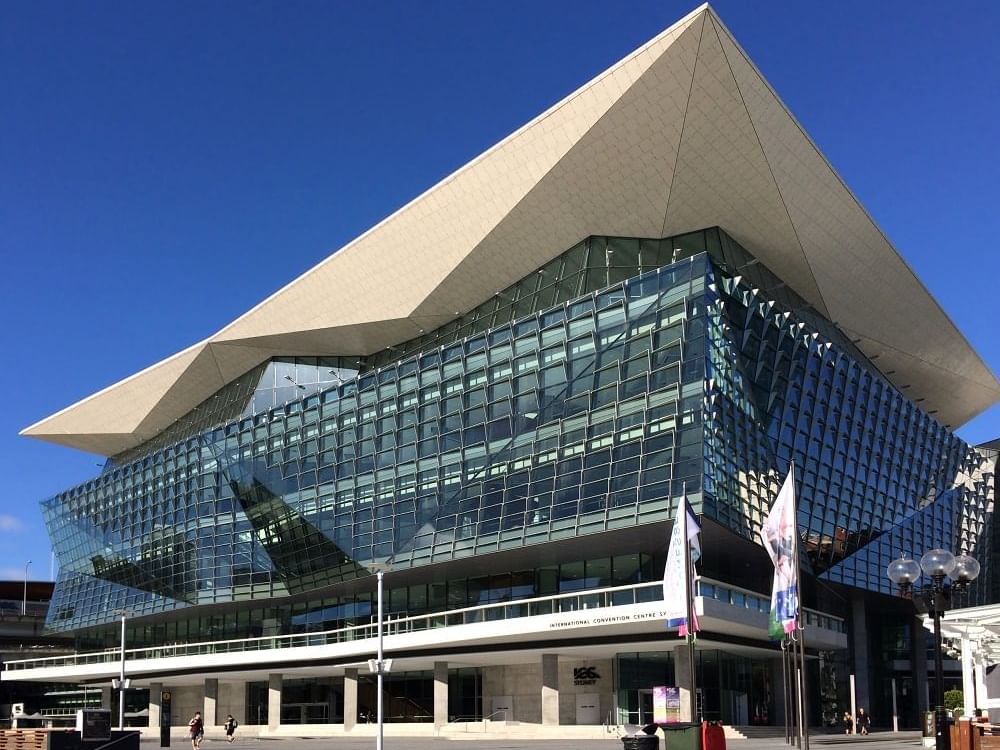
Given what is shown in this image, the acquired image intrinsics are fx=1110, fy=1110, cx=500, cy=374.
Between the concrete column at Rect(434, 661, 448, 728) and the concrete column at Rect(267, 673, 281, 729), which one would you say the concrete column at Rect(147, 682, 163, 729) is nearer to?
the concrete column at Rect(267, 673, 281, 729)

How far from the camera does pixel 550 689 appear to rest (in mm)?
48844

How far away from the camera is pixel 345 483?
57844 millimetres

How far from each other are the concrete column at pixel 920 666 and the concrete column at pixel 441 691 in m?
28.8

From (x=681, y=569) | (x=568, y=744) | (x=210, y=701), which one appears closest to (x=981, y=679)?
(x=568, y=744)

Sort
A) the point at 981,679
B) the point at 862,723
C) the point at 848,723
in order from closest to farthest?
1. the point at 981,679
2. the point at 862,723
3. the point at 848,723

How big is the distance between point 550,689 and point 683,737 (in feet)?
98.6

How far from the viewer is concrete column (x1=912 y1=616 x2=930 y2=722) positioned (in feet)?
214

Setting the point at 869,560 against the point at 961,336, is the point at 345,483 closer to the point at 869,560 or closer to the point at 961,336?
the point at 869,560

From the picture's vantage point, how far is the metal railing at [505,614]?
4338 cm

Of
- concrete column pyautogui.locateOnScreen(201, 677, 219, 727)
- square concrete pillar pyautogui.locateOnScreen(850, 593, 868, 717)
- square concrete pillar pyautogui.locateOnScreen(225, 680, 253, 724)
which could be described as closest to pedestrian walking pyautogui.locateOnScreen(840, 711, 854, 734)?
square concrete pillar pyautogui.locateOnScreen(850, 593, 868, 717)

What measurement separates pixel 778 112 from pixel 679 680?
24029 millimetres

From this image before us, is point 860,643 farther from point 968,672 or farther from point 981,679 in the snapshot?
point 968,672

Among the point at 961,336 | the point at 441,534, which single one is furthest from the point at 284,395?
the point at 961,336

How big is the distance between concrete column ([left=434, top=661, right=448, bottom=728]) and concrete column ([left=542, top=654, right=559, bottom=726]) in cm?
695
